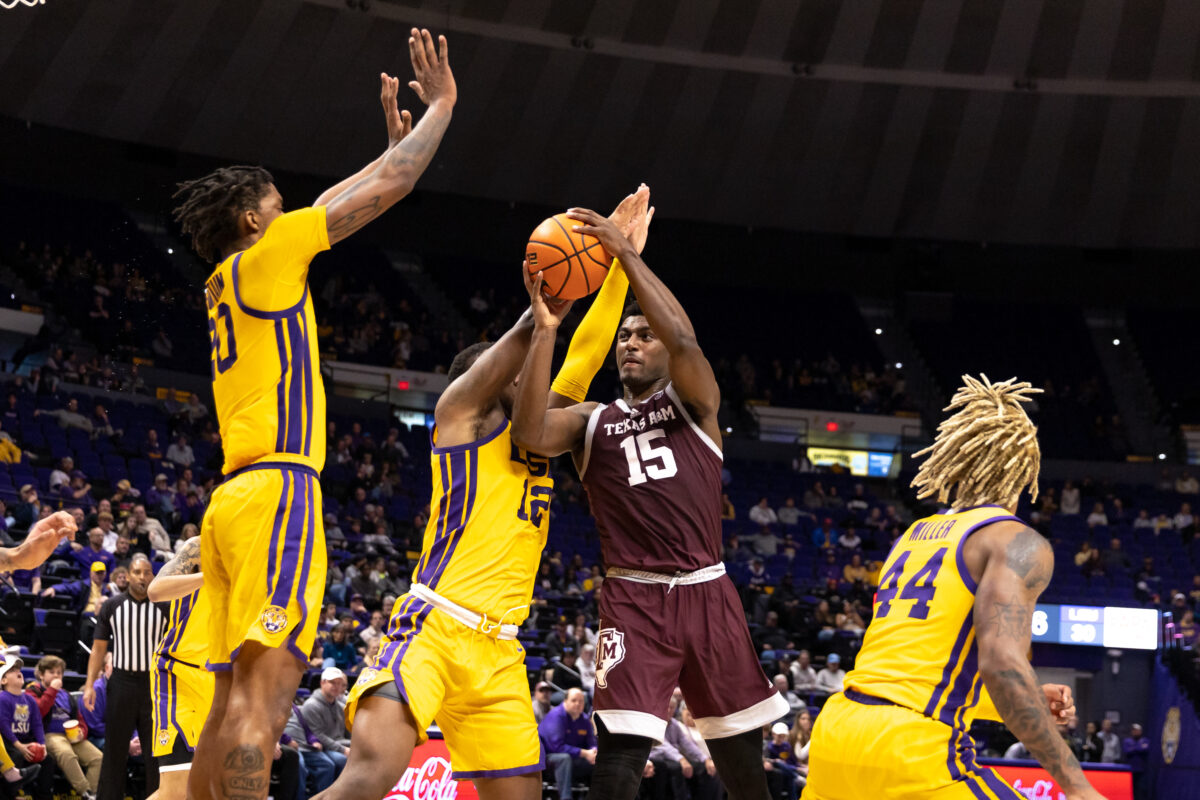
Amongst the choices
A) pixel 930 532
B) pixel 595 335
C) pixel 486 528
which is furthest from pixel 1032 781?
pixel 930 532

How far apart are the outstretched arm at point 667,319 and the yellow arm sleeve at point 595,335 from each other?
0.50 meters

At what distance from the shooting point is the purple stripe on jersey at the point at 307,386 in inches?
168

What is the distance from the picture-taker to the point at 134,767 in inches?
425

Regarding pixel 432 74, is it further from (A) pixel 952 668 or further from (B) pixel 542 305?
(A) pixel 952 668

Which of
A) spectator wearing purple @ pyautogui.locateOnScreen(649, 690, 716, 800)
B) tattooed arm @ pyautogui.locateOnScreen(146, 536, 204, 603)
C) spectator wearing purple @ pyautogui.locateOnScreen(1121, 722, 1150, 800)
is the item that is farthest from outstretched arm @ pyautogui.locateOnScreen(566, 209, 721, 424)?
spectator wearing purple @ pyautogui.locateOnScreen(1121, 722, 1150, 800)

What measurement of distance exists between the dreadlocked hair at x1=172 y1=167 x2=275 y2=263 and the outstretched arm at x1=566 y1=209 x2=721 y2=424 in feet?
4.13

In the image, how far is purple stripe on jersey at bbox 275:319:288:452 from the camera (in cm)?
422

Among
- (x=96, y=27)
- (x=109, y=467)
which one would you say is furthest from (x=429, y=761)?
(x=96, y=27)

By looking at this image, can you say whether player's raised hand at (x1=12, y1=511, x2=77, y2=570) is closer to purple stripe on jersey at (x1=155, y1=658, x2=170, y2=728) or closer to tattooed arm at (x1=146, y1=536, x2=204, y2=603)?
tattooed arm at (x1=146, y1=536, x2=204, y2=603)

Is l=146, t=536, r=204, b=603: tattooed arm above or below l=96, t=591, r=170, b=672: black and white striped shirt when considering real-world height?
above

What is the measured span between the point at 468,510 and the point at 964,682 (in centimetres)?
191

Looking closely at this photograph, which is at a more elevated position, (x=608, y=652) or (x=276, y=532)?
(x=276, y=532)

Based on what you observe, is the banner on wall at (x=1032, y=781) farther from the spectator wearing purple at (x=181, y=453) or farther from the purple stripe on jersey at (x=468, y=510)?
the spectator wearing purple at (x=181, y=453)

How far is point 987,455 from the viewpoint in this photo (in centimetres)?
415
